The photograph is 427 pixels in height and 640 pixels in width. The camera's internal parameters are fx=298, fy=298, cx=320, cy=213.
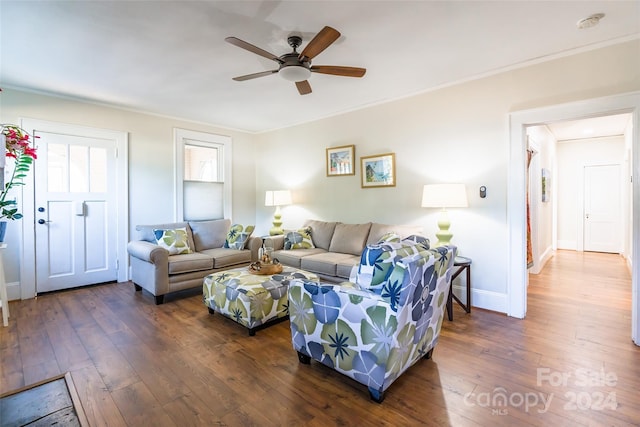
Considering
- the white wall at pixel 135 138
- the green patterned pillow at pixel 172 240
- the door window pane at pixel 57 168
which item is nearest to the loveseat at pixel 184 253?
the green patterned pillow at pixel 172 240

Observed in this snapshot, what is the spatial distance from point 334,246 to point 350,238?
293 mm

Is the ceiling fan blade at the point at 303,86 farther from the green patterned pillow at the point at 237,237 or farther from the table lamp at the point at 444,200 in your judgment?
the green patterned pillow at the point at 237,237

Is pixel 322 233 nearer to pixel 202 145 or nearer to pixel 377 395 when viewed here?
pixel 202 145

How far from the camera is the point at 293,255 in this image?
4.07 meters

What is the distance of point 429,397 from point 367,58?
2.85 m

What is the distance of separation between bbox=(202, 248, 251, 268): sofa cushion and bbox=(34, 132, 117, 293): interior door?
149cm

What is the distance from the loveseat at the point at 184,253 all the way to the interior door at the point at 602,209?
290 inches

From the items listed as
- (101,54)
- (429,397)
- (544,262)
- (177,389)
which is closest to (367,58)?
(101,54)

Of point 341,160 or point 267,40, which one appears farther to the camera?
point 341,160

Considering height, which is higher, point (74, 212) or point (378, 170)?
point (378, 170)

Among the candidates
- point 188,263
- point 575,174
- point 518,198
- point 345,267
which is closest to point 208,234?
point 188,263

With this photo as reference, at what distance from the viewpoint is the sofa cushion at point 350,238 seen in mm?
4000

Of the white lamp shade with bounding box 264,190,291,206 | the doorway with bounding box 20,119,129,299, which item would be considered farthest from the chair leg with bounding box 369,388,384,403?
the doorway with bounding box 20,119,129,299

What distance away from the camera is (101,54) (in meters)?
2.78
